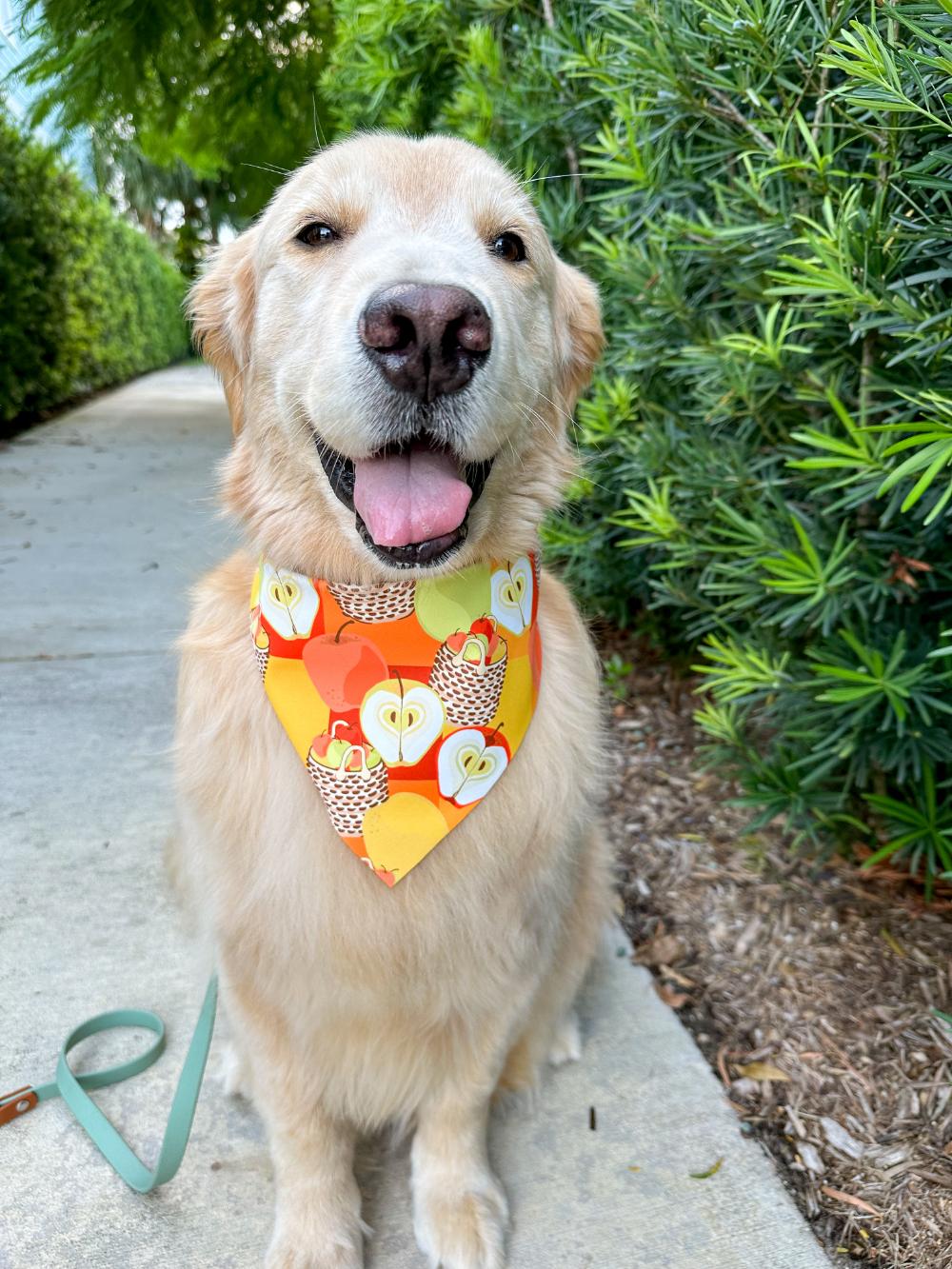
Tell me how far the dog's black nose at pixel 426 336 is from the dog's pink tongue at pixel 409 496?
146 millimetres

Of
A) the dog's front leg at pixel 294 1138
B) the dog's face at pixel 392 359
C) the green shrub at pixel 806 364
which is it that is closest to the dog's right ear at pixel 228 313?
the dog's face at pixel 392 359

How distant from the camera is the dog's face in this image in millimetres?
1507

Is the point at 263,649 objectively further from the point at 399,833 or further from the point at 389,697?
the point at 399,833

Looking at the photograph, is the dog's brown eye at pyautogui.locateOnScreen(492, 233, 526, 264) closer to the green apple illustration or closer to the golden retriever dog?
the golden retriever dog

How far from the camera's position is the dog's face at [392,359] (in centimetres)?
151

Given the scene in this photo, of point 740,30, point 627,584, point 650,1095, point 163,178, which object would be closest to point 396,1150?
point 650,1095

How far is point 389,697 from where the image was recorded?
176 cm

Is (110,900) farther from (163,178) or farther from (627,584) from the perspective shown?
(163,178)

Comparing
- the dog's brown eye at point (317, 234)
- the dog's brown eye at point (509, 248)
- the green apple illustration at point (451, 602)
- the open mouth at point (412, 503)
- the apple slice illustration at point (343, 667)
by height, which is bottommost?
the apple slice illustration at point (343, 667)

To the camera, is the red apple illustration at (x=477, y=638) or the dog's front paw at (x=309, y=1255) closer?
the dog's front paw at (x=309, y=1255)

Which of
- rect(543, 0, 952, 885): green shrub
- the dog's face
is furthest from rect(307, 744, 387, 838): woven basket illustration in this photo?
rect(543, 0, 952, 885): green shrub

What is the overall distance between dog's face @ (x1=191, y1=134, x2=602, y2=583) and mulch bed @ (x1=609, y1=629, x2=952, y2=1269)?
133 cm

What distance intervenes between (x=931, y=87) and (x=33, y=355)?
10.4m

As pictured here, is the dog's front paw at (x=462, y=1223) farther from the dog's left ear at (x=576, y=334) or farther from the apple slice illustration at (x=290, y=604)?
the dog's left ear at (x=576, y=334)
